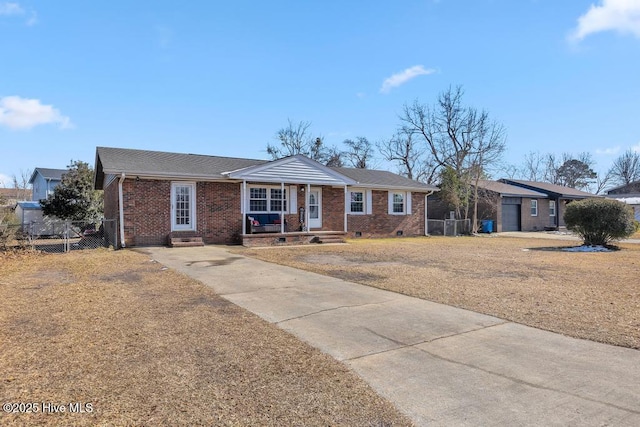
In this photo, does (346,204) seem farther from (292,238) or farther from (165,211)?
(165,211)

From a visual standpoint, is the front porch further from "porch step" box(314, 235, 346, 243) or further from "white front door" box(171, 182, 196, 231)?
"white front door" box(171, 182, 196, 231)

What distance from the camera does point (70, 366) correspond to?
146 inches

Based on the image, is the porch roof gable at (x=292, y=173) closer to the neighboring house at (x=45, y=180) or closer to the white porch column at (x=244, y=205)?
the white porch column at (x=244, y=205)

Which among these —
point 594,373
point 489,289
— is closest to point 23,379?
point 594,373

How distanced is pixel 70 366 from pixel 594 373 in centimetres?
487

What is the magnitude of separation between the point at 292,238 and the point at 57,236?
1670cm

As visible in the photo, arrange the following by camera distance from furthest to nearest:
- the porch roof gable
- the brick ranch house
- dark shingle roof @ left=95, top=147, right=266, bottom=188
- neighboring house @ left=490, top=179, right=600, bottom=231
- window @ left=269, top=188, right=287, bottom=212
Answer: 1. neighboring house @ left=490, top=179, right=600, bottom=231
2. window @ left=269, top=188, right=287, bottom=212
3. the porch roof gable
4. the brick ranch house
5. dark shingle roof @ left=95, top=147, right=266, bottom=188

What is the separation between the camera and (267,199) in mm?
17797

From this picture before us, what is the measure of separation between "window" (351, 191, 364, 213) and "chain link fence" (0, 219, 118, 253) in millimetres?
11080

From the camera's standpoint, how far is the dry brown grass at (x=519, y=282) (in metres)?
5.47

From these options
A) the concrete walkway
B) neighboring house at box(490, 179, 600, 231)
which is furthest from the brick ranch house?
neighboring house at box(490, 179, 600, 231)

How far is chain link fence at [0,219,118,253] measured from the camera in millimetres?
13759

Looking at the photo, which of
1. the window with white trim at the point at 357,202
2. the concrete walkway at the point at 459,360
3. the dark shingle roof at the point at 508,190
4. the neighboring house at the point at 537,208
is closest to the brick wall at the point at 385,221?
the window with white trim at the point at 357,202

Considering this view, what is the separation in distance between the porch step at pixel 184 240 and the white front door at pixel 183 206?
0.78ft
